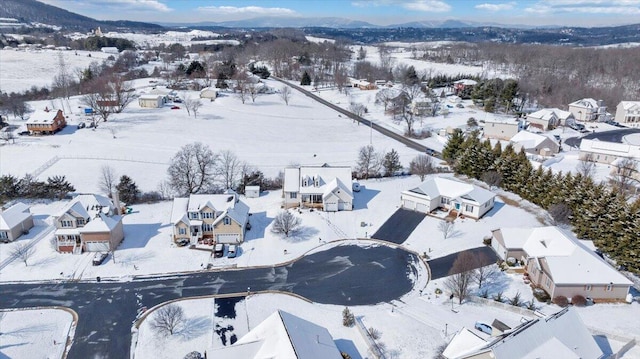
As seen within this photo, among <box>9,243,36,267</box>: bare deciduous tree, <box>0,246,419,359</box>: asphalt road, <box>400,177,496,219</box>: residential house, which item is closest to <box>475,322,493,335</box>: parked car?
<box>0,246,419,359</box>: asphalt road

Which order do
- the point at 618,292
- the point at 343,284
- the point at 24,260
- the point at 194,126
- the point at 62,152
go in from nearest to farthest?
the point at 618,292
the point at 343,284
the point at 24,260
the point at 62,152
the point at 194,126

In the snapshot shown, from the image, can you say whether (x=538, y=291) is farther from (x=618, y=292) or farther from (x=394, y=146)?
(x=394, y=146)

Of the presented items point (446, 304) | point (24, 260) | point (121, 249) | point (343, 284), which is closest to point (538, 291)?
point (446, 304)

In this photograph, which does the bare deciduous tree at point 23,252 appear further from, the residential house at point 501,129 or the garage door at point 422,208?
the residential house at point 501,129

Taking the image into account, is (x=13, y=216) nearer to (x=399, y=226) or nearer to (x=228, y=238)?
(x=228, y=238)

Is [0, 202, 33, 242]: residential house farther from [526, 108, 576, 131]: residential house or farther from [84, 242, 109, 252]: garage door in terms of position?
[526, 108, 576, 131]: residential house

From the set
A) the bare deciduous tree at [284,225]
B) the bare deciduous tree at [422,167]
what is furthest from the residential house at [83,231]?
the bare deciduous tree at [422,167]
